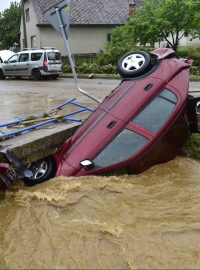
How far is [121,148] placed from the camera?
6.59m

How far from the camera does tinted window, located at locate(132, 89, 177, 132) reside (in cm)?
686

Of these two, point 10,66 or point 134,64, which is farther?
point 10,66

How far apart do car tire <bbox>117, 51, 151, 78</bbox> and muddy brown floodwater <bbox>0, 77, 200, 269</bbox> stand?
1738 mm

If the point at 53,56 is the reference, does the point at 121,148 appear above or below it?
below

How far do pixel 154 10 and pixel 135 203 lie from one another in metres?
22.6

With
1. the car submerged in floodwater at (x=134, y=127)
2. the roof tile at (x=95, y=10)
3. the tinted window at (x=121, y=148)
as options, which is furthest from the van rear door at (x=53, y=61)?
the tinted window at (x=121, y=148)

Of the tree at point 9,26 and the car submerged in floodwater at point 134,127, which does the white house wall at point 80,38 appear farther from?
the car submerged in floodwater at point 134,127

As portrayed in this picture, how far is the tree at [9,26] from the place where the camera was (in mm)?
59062

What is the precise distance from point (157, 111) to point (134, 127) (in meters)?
0.55

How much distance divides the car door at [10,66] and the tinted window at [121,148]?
18592 millimetres

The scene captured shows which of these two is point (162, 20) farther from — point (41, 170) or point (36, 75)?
point (41, 170)

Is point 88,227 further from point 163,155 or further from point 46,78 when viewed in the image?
point 46,78

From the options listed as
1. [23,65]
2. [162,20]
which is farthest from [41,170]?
[162,20]

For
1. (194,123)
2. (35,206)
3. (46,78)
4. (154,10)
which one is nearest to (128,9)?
(154,10)
